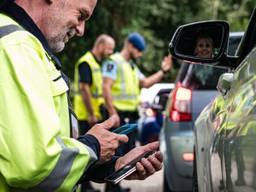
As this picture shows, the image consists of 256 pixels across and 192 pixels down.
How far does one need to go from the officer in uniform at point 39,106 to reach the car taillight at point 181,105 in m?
3.80

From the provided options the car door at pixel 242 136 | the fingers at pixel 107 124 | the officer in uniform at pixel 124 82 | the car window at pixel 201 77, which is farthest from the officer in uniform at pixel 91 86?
the fingers at pixel 107 124

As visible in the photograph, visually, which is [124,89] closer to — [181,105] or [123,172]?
[181,105]

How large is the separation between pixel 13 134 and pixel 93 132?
515mm

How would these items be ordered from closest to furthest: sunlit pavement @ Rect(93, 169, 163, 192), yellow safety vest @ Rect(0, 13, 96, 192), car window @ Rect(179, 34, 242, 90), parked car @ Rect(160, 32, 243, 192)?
1. yellow safety vest @ Rect(0, 13, 96, 192)
2. parked car @ Rect(160, 32, 243, 192)
3. car window @ Rect(179, 34, 242, 90)
4. sunlit pavement @ Rect(93, 169, 163, 192)

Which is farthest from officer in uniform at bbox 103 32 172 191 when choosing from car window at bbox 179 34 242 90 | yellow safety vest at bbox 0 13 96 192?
yellow safety vest at bbox 0 13 96 192

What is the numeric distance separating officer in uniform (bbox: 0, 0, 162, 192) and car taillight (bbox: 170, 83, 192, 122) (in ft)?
12.5

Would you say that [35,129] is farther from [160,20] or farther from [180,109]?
[160,20]

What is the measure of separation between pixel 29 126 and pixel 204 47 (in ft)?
6.12

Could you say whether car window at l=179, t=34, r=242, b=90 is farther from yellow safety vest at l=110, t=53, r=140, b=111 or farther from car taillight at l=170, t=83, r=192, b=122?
yellow safety vest at l=110, t=53, r=140, b=111

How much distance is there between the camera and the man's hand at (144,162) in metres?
2.67

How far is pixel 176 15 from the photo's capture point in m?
23.0

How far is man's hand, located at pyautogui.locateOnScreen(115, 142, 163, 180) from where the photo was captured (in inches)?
105

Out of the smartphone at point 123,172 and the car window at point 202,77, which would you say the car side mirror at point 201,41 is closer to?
the smartphone at point 123,172

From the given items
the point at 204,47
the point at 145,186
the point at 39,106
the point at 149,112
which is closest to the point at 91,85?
the point at 145,186
